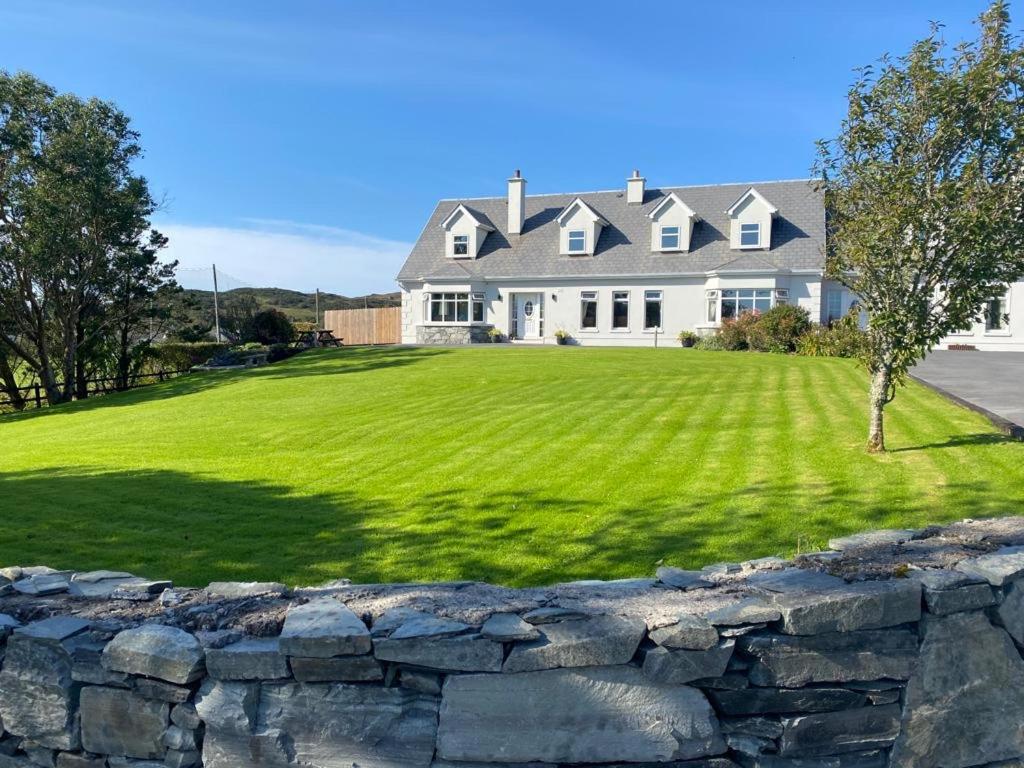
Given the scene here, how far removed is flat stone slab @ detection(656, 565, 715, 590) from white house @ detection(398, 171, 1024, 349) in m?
29.3

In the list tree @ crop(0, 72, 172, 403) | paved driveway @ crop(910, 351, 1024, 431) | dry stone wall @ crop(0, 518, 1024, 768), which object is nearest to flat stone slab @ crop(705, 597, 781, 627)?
dry stone wall @ crop(0, 518, 1024, 768)

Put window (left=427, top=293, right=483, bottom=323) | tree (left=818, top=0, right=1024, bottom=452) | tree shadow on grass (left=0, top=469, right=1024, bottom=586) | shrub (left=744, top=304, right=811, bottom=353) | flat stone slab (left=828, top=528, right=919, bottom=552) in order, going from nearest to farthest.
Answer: flat stone slab (left=828, top=528, right=919, bottom=552) < tree shadow on grass (left=0, top=469, right=1024, bottom=586) < tree (left=818, top=0, right=1024, bottom=452) < shrub (left=744, top=304, right=811, bottom=353) < window (left=427, top=293, right=483, bottom=323)

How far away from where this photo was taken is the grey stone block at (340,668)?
301 centimetres

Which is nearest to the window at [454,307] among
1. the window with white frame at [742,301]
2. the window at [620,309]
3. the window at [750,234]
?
the window at [620,309]

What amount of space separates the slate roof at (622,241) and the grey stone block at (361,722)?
3080 centimetres

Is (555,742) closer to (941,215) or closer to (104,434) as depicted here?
(941,215)

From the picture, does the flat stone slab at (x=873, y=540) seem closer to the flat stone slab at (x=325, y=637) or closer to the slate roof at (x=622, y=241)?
the flat stone slab at (x=325, y=637)

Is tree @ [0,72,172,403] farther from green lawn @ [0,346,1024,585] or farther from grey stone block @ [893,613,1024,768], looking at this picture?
grey stone block @ [893,613,1024,768]

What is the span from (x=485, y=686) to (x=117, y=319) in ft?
91.1

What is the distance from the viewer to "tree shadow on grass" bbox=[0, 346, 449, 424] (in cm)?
2069

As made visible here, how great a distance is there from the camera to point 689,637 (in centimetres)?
300

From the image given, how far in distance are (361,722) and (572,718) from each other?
87 centimetres

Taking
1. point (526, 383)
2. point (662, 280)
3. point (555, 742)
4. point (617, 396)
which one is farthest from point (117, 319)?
point (555, 742)

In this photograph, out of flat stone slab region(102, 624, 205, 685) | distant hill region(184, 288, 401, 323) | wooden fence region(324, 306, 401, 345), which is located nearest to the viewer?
flat stone slab region(102, 624, 205, 685)
